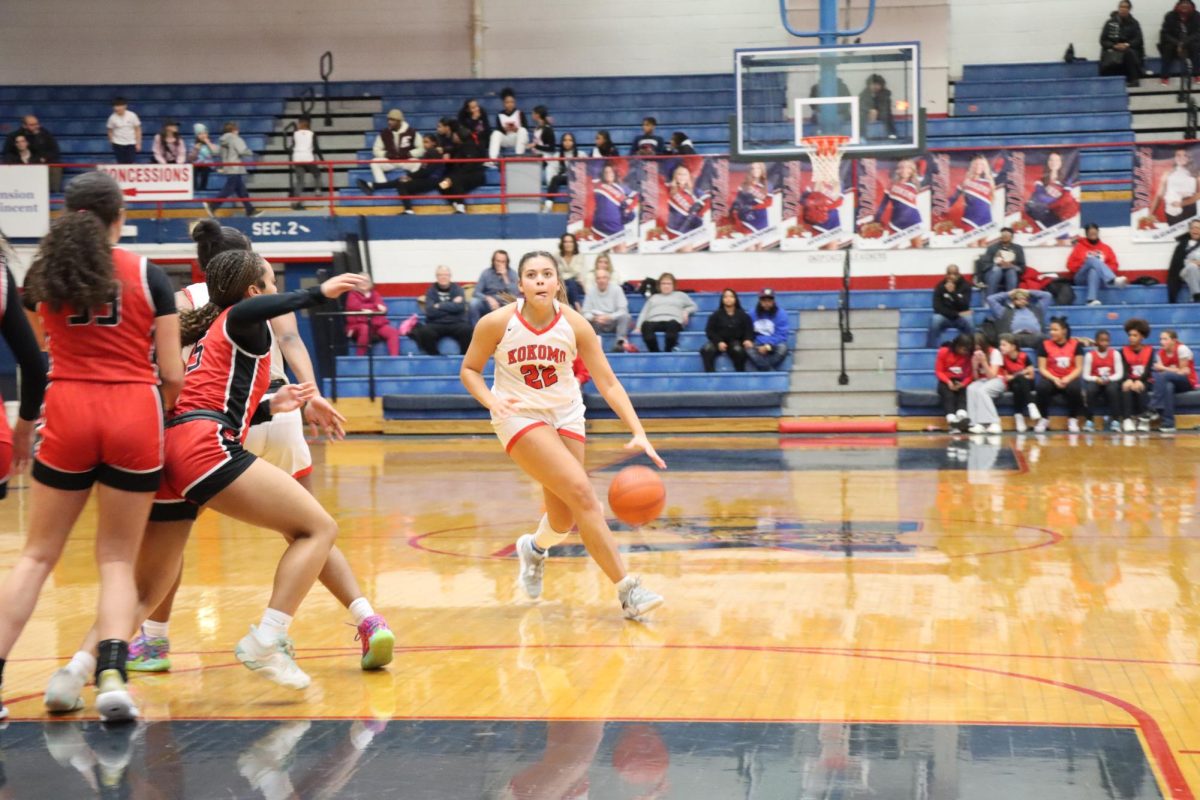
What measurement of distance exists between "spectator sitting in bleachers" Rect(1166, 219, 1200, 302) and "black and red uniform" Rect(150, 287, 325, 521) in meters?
16.0

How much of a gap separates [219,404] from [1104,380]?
537 inches

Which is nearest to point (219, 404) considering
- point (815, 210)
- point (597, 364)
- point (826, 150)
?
point (597, 364)

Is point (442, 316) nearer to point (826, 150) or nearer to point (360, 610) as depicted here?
point (826, 150)

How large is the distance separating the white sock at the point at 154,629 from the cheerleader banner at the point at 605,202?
15159 millimetres

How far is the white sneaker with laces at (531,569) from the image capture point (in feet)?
22.6

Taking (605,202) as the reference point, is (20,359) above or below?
below

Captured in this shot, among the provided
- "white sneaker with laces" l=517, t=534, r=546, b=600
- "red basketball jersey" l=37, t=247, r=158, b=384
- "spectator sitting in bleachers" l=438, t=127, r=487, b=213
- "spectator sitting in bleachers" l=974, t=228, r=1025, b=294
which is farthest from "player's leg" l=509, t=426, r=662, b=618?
"spectator sitting in bleachers" l=438, t=127, r=487, b=213

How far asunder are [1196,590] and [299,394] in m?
4.44

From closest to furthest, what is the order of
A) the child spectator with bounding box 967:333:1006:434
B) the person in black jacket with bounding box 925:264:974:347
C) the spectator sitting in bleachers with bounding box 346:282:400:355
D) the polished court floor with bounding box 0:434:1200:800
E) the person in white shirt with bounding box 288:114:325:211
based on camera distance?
1. the polished court floor with bounding box 0:434:1200:800
2. the child spectator with bounding box 967:333:1006:434
3. the person in black jacket with bounding box 925:264:974:347
4. the spectator sitting in bleachers with bounding box 346:282:400:355
5. the person in white shirt with bounding box 288:114:325:211

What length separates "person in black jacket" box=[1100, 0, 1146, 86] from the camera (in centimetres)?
2222

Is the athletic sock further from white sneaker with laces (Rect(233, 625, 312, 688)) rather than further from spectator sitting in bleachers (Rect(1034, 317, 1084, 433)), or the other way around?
spectator sitting in bleachers (Rect(1034, 317, 1084, 433))

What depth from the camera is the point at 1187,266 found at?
725 inches

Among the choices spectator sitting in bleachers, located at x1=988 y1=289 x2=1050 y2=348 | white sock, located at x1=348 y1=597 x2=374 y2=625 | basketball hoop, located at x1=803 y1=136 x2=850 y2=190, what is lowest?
white sock, located at x1=348 y1=597 x2=374 y2=625

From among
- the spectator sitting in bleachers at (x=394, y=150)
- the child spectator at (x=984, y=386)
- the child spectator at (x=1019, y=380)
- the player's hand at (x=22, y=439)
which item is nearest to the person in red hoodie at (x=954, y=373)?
the child spectator at (x=984, y=386)
